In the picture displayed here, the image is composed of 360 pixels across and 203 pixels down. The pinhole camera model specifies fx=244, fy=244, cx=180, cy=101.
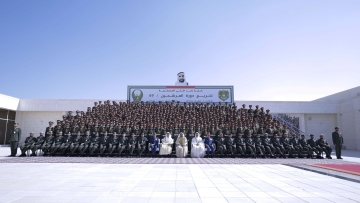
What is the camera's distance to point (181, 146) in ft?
38.4

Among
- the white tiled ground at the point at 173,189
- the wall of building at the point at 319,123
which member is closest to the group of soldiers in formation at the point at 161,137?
the white tiled ground at the point at 173,189

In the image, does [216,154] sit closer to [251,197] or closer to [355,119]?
[251,197]

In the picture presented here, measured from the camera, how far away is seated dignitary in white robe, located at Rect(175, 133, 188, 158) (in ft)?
38.0

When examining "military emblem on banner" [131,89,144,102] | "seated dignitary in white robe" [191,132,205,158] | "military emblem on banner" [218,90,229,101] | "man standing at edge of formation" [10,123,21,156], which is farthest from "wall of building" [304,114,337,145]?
"man standing at edge of formation" [10,123,21,156]

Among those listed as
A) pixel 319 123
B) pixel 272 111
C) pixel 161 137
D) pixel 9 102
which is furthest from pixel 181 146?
pixel 9 102

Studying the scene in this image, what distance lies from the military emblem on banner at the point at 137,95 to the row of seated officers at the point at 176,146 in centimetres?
710

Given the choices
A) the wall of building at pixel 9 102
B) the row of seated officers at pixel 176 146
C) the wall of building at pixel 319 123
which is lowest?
the row of seated officers at pixel 176 146

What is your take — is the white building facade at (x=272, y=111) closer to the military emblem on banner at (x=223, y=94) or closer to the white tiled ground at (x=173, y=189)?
the military emblem on banner at (x=223, y=94)

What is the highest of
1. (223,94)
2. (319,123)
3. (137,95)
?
(223,94)

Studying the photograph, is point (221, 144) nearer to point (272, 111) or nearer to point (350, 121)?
point (272, 111)

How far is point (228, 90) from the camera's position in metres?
19.0

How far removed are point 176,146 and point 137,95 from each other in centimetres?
839

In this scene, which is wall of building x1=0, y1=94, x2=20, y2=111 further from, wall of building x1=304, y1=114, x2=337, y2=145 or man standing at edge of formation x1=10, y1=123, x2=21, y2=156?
wall of building x1=304, y1=114, x2=337, y2=145

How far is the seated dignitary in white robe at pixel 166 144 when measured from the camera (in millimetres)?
11760
